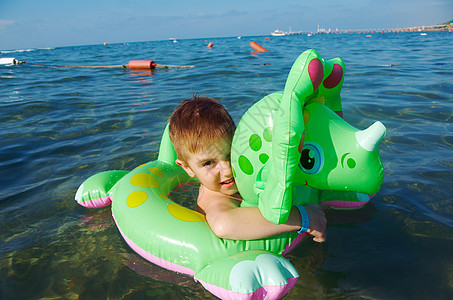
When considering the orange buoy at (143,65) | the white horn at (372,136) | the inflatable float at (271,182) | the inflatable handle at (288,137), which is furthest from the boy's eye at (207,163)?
the orange buoy at (143,65)

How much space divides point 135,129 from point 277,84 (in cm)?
429

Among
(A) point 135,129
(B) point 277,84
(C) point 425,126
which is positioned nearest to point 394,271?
(C) point 425,126

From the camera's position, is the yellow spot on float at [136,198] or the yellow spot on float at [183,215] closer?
the yellow spot on float at [183,215]

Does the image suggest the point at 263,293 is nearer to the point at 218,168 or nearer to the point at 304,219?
the point at 304,219

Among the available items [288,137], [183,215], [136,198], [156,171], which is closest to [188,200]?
[156,171]

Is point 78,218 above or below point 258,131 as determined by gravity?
below

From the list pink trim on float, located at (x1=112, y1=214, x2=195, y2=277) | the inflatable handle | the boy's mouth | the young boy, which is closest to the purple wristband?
the young boy

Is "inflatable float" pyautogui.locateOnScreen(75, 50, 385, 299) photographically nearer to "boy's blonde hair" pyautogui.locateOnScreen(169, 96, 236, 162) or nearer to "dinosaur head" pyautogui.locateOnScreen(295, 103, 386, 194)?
"dinosaur head" pyautogui.locateOnScreen(295, 103, 386, 194)

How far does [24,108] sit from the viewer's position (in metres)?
6.80

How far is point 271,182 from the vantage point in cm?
167

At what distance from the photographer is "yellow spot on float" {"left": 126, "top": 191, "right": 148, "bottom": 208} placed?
2402 mm

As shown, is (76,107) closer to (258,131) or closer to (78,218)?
(78,218)

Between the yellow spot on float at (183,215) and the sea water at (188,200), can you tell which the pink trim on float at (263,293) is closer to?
the sea water at (188,200)

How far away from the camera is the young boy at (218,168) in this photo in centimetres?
197
